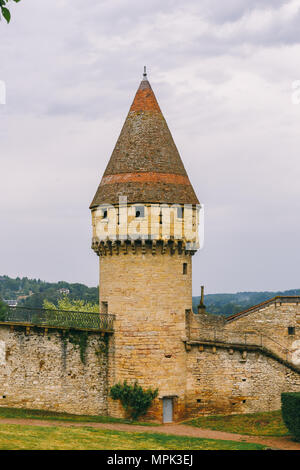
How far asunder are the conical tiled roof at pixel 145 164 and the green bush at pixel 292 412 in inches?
414

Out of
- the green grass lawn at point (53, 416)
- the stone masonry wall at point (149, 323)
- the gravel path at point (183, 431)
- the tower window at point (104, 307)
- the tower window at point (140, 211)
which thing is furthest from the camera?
the tower window at point (104, 307)

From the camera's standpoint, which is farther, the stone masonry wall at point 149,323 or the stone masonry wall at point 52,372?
the stone masonry wall at point 149,323

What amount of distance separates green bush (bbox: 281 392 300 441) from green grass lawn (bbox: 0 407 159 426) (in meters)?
6.15

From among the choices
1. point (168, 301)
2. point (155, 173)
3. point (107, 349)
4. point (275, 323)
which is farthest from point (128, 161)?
point (275, 323)

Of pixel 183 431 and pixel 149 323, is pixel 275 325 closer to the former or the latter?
pixel 149 323

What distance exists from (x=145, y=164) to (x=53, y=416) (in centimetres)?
1283

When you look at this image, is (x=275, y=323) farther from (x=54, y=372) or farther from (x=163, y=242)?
(x=54, y=372)

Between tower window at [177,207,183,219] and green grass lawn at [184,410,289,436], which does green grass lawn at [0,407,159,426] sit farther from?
tower window at [177,207,183,219]

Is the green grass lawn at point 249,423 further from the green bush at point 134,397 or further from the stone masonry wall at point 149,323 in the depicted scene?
the green bush at point 134,397

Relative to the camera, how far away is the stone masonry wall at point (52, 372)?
1142 inches

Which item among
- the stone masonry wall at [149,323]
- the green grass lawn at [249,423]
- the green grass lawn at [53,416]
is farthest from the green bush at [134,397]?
the green grass lawn at [249,423]

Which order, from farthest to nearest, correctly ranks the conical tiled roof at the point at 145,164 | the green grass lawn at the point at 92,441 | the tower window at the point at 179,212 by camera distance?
1. the tower window at the point at 179,212
2. the conical tiled roof at the point at 145,164
3. the green grass lawn at the point at 92,441

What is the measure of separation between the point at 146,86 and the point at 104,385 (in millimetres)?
15533

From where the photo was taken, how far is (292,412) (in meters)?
27.4
